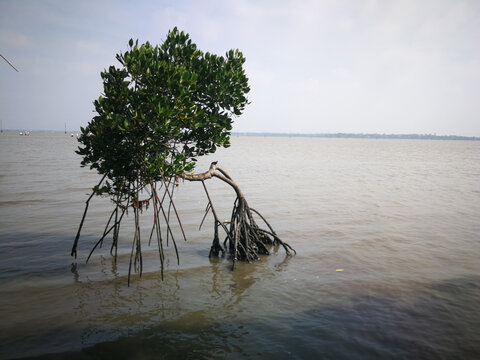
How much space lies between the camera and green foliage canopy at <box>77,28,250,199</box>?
5.50 meters

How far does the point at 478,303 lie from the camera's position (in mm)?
5898

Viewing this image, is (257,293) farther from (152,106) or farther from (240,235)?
(152,106)

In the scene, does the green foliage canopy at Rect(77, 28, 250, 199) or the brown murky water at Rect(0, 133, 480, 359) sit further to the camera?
the green foliage canopy at Rect(77, 28, 250, 199)

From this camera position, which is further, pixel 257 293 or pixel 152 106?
pixel 257 293

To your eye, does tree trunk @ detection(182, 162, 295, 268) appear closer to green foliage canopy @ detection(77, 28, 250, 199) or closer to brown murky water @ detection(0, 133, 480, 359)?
brown murky water @ detection(0, 133, 480, 359)

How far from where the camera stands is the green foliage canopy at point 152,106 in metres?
5.50

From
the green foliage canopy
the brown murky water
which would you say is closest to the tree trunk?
the brown murky water

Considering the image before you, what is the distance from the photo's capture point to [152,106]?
17.7ft

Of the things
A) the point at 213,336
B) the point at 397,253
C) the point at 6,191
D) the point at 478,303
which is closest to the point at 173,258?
the point at 213,336

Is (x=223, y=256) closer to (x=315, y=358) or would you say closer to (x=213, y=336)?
(x=213, y=336)

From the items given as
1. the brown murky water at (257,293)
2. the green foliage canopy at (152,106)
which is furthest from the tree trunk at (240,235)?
the green foliage canopy at (152,106)

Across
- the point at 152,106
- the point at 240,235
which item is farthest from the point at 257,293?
the point at 152,106

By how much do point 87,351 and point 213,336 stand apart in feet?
5.66

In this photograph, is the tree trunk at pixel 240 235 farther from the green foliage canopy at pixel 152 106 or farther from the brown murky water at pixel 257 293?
the green foliage canopy at pixel 152 106
